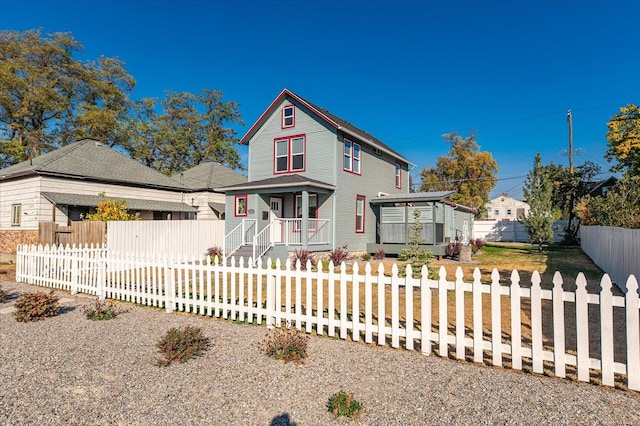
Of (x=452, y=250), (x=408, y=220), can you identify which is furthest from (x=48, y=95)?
(x=452, y=250)

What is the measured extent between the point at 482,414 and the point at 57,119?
1581 inches

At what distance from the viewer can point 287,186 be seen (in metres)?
16.2

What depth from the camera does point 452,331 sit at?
5668mm

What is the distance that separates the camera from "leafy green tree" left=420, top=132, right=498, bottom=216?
144ft

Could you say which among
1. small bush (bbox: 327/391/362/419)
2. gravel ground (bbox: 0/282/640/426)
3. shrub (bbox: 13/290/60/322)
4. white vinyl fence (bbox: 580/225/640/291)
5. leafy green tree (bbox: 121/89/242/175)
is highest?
leafy green tree (bbox: 121/89/242/175)

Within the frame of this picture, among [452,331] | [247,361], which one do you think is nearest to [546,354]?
[452,331]

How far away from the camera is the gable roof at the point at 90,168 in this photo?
58.3 feet

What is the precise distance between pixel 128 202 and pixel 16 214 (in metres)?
4.93

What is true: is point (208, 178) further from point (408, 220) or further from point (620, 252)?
point (620, 252)

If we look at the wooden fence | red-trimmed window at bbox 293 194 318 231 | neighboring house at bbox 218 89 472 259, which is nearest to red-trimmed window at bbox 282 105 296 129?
neighboring house at bbox 218 89 472 259

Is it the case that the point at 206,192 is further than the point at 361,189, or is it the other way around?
the point at 206,192

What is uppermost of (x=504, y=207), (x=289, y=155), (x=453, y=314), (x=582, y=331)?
(x=289, y=155)

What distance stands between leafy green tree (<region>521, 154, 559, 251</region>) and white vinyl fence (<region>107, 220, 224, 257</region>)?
17025mm

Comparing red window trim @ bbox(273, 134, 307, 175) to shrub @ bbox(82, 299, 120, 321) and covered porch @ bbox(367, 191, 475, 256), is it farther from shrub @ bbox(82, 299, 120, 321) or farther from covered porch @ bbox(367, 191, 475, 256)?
shrub @ bbox(82, 299, 120, 321)
